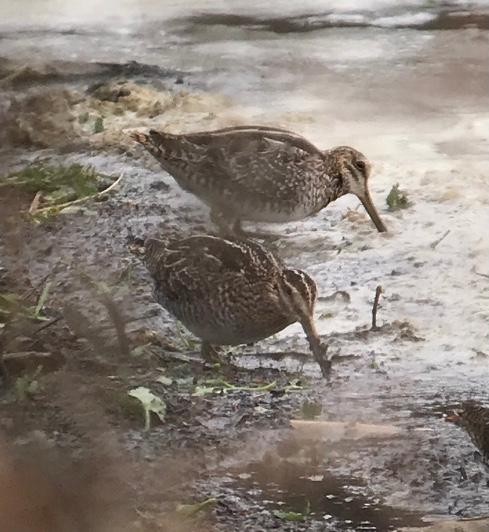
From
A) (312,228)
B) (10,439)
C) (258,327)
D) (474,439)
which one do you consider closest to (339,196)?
(312,228)

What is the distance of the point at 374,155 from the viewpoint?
4.04 ft

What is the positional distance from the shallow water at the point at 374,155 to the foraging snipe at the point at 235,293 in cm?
2

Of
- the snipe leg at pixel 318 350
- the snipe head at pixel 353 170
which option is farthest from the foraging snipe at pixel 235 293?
the snipe head at pixel 353 170

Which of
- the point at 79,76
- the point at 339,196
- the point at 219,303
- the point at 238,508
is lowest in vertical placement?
the point at 238,508

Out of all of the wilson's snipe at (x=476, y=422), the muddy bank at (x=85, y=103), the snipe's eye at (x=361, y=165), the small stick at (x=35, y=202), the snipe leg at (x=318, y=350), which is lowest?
the wilson's snipe at (x=476, y=422)

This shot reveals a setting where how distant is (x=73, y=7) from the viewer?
1260 millimetres

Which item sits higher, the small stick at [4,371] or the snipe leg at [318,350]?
the snipe leg at [318,350]

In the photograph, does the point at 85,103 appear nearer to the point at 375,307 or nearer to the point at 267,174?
the point at 267,174

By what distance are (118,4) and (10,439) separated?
0.54m

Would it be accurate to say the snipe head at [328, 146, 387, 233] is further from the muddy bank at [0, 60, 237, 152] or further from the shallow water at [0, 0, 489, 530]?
the muddy bank at [0, 60, 237, 152]

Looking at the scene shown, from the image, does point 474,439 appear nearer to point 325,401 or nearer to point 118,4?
point 325,401

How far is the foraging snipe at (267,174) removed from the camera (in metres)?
1.23

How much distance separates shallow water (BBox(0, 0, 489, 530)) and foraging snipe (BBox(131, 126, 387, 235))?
15 mm

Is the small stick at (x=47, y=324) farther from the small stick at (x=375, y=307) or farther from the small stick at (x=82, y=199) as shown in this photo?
the small stick at (x=375, y=307)
